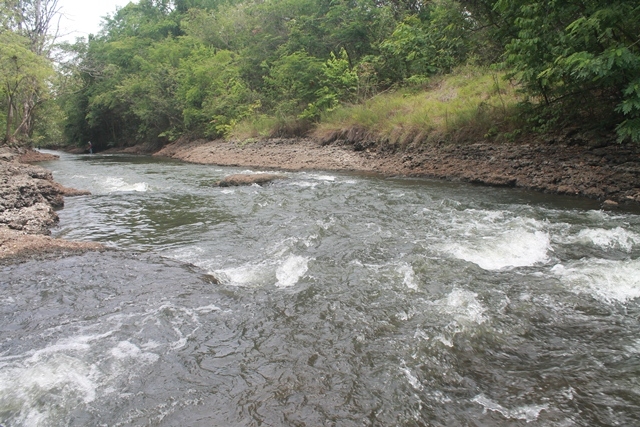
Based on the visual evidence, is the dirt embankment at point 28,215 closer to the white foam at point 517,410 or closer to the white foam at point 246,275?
the white foam at point 246,275

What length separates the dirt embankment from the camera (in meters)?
6.50

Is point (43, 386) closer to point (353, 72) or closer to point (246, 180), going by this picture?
Answer: point (246, 180)

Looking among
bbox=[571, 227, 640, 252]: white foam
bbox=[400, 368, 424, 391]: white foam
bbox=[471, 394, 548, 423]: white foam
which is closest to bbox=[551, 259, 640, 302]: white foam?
bbox=[571, 227, 640, 252]: white foam

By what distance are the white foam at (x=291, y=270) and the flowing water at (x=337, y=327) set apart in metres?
0.04

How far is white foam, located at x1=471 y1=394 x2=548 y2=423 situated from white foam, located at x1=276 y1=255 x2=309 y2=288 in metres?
2.86

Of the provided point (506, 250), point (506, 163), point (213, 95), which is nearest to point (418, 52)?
point (506, 163)

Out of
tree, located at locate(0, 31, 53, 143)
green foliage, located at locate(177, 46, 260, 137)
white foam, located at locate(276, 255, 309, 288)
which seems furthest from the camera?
green foliage, located at locate(177, 46, 260, 137)

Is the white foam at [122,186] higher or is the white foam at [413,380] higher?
the white foam at [122,186]

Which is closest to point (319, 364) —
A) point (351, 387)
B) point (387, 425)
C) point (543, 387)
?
point (351, 387)

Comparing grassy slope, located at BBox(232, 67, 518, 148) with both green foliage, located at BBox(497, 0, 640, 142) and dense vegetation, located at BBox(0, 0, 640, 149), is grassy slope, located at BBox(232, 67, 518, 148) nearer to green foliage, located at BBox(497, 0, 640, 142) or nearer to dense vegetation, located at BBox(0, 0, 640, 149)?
dense vegetation, located at BBox(0, 0, 640, 149)

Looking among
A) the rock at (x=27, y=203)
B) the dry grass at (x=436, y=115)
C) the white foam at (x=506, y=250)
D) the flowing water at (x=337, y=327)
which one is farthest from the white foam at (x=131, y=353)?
the dry grass at (x=436, y=115)

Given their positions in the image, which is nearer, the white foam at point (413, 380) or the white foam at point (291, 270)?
the white foam at point (413, 380)

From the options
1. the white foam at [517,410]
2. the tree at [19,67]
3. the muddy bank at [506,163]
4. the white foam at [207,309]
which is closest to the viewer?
the white foam at [517,410]

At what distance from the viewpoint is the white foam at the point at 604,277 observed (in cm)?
467
